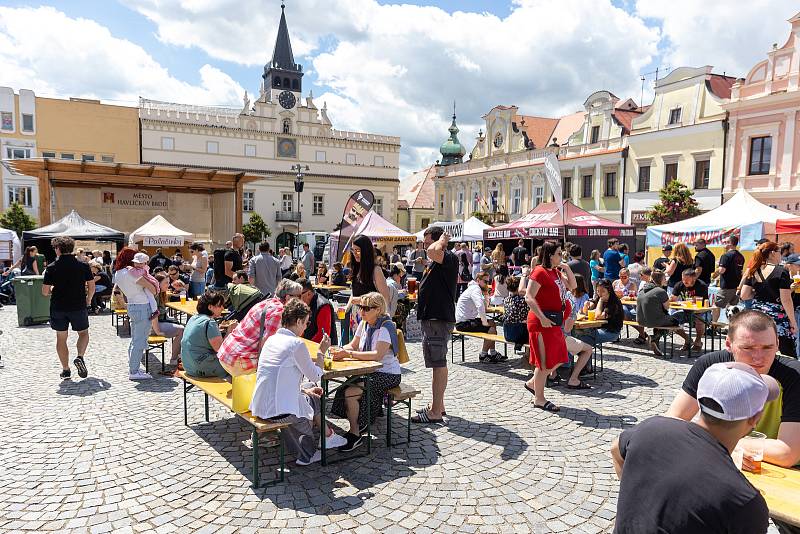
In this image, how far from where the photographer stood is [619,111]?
32281 millimetres

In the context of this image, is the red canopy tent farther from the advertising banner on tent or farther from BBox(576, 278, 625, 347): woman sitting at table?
the advertising banner on tent

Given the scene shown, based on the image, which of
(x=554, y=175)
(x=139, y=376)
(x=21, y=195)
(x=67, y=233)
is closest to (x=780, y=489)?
(x=139, y=376)

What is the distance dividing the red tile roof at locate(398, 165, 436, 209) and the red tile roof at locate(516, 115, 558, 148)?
15.4m

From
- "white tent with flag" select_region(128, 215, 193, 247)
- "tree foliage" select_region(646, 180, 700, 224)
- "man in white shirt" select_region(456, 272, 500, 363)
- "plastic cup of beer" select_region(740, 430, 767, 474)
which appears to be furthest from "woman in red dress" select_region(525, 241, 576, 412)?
"tree foliage" select_region(646, 180, 700, 224)

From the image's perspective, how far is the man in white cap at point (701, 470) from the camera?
169 cm

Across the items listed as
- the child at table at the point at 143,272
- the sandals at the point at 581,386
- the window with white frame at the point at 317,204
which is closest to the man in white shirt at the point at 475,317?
the sandals at the point at 581,386

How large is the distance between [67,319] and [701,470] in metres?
7.17

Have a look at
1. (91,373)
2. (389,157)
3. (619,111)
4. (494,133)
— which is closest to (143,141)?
(389,157)

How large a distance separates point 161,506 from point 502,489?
2414mm

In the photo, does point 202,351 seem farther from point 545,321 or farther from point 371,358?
point 545,321

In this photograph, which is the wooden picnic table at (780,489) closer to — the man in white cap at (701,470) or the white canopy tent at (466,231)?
the man in white cap at (701,470)

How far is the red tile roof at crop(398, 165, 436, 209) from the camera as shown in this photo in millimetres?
56194

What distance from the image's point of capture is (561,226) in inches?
A: 694

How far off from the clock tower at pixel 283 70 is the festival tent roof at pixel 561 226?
37044 mm
